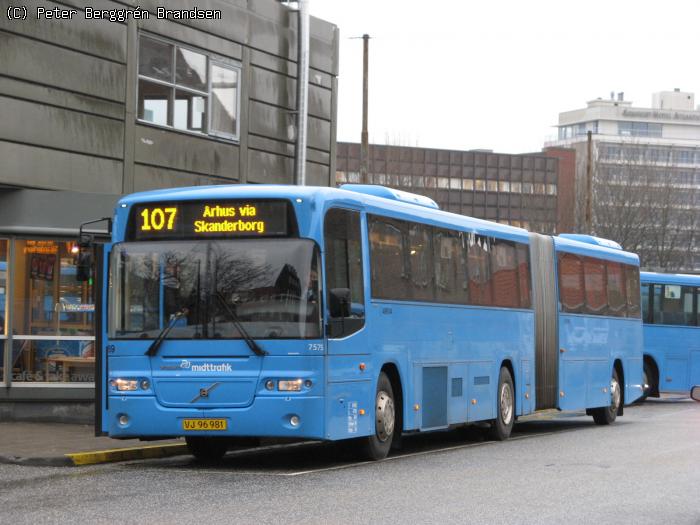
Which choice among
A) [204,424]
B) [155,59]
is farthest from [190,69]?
[204,424]

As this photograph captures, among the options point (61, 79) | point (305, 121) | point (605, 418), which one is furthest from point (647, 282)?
point (61, 79)

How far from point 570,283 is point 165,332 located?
1082cm

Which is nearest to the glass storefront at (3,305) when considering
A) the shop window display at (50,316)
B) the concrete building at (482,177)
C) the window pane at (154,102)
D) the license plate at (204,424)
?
the shop window display at (50,316)

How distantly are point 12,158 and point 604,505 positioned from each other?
10978 mm

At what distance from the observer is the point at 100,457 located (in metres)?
15.7

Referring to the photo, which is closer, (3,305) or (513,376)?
(3,305)

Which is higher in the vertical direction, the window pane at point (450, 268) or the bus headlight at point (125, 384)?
the window pane at point (450, 268)

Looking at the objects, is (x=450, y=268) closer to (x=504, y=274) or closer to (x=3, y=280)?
(x=504, y=274)

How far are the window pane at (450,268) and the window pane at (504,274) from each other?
1.47 meters

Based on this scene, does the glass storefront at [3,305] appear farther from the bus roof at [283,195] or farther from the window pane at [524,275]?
the window pane at [524,275]

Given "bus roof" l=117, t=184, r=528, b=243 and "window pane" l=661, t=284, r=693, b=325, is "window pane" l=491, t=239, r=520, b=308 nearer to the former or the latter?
"bus roof" l=117, t=184, r=528, b=243

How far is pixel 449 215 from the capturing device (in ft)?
62.5

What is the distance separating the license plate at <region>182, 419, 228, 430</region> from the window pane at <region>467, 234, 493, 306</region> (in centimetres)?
585

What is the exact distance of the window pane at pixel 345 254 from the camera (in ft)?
49.1
